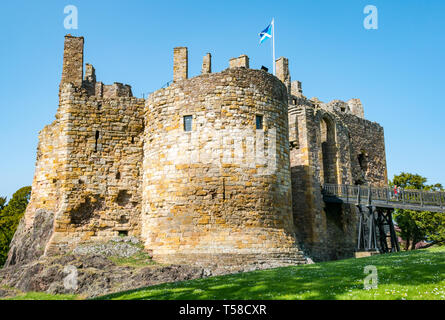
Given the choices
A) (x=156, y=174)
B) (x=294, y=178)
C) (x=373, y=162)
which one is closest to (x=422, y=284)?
(x=156, y=174)

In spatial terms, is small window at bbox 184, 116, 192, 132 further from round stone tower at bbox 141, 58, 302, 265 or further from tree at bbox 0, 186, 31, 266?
tree at bbox 0, 186, 31, 266

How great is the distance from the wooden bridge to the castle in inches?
244

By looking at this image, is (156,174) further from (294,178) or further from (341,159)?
(341,159)

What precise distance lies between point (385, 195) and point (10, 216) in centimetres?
2966

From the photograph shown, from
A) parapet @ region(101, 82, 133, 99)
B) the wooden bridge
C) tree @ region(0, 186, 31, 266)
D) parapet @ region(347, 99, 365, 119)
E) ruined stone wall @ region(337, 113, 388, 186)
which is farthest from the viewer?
parapet @ region(347, 99, 365, 119)

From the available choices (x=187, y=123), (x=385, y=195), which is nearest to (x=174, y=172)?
(x=187, y=123)

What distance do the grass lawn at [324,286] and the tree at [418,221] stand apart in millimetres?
22961

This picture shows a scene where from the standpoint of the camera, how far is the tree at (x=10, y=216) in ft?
108

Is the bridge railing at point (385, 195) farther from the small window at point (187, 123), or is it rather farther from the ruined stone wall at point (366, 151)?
the small window at point (187, 123)

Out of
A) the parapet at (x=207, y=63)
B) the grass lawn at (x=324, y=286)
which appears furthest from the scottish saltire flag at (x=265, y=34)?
the grass lawn at (x=324, y=286)

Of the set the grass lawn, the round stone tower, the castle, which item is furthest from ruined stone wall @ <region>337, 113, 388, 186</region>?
the grass lawn

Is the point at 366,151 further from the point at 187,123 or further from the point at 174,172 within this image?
the point at 174,172

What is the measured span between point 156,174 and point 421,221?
24812 millimetres

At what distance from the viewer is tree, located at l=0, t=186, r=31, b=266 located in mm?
33062
